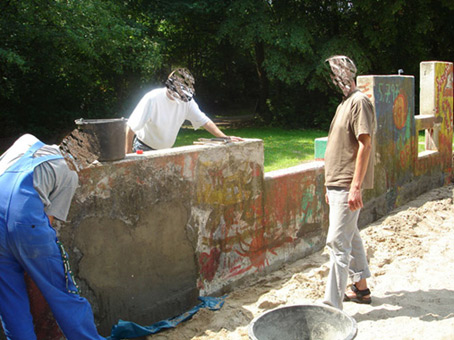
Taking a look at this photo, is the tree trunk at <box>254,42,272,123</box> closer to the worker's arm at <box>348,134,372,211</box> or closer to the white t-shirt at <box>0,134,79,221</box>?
the worker's arm at <box>348,134,372,211</box>

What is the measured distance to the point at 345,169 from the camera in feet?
13.4

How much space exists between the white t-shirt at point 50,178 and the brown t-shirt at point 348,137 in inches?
82.2

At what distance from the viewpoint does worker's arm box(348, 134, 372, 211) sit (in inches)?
155

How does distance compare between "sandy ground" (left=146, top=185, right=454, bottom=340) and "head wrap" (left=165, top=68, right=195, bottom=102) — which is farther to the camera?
"head wrap" (left=165, top=68, right=195, bottom=102)

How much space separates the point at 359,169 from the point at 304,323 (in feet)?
4.26

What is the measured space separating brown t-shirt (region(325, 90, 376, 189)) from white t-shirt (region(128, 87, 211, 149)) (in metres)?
1.46

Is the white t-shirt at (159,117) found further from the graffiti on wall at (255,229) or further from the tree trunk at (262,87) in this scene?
the tree trunk at (262,87)

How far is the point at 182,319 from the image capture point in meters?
4.27

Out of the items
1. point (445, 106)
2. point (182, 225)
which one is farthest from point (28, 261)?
point (445, 106)

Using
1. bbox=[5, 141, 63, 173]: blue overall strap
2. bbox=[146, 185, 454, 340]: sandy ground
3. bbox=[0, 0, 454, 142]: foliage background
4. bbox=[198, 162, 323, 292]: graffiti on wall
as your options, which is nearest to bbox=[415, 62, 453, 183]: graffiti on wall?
bbox=[146, 185, 454, 340]: sandy ground

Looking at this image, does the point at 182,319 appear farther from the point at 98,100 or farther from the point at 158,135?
the point at 98,100

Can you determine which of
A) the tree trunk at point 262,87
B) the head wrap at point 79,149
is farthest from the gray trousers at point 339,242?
the tree trunk at point 262,87

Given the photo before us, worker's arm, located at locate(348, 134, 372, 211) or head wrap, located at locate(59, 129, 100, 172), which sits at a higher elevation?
head wrap, located at locate(59, 129, 100, 172)

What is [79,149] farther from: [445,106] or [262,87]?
[262,87]
